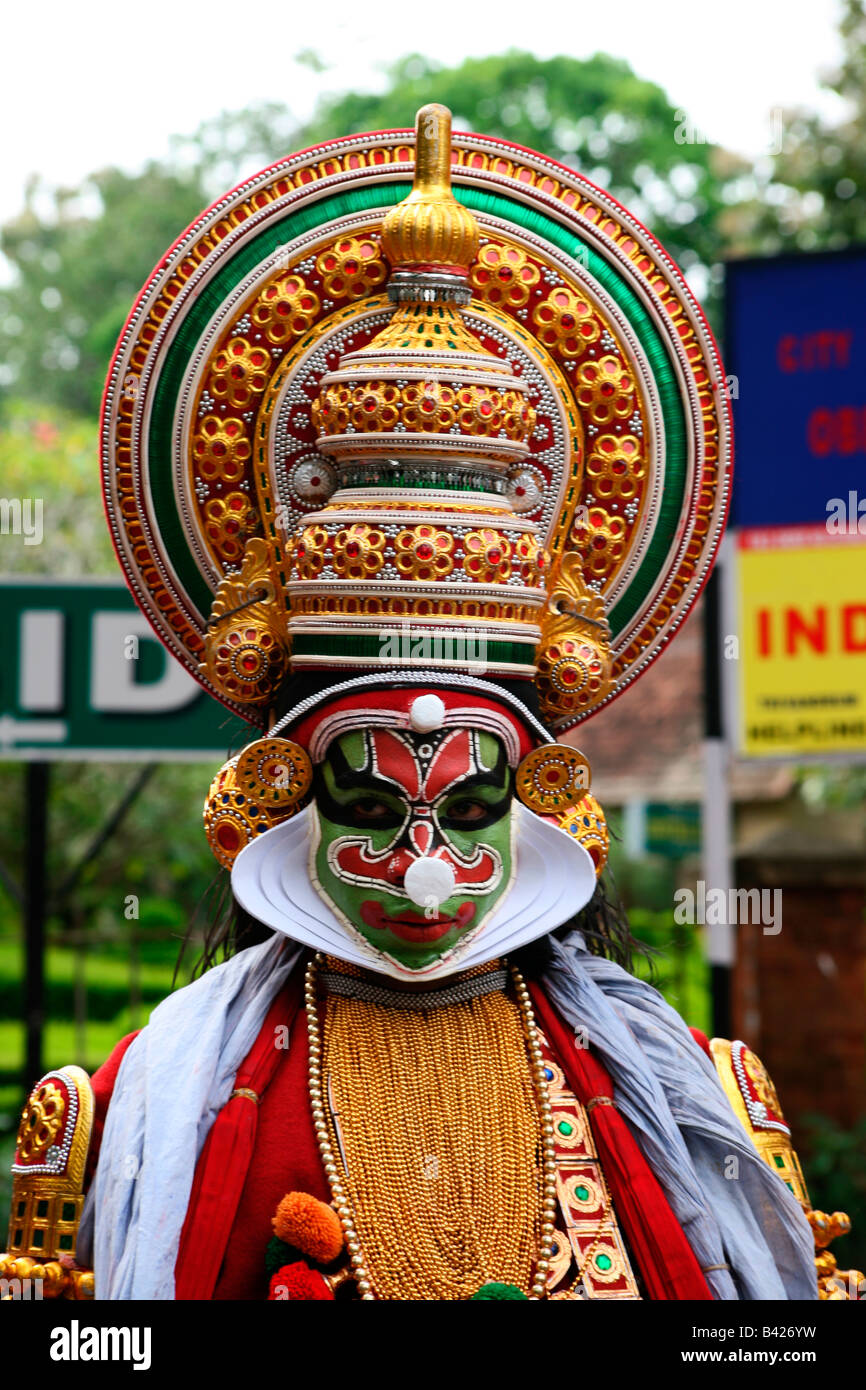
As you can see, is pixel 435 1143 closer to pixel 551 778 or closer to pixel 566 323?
pixel 551 778

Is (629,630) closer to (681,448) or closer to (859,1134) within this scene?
(681,448)

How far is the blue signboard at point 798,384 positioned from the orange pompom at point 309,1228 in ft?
17.0

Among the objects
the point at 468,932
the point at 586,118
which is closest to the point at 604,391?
the point at 468,932

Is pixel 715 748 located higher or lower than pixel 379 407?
lower

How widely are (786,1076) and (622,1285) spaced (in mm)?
6495

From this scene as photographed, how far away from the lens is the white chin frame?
374cm

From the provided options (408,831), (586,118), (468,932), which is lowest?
(468,932)

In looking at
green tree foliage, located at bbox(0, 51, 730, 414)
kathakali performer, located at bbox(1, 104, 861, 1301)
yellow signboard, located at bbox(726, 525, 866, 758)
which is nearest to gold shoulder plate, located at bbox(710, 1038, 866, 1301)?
kathakali performer, located at bbox(1, 104, 861, 1301)

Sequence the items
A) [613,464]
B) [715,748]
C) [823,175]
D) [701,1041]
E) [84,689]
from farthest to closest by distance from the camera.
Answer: [823,175], [84,689], [715,748], [701,1041], [613,464]

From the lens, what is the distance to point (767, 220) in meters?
13.7

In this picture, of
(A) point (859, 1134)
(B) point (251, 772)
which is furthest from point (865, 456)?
(B) point (251, 772)

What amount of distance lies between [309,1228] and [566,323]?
191cm

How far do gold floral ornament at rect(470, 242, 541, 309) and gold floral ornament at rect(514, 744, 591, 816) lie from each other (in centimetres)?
95

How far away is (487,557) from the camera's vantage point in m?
3.72
